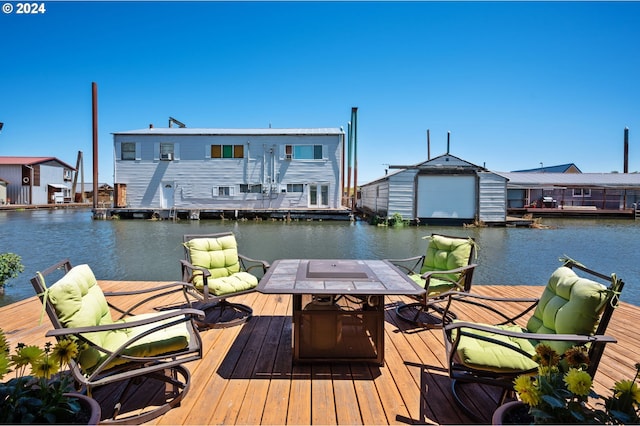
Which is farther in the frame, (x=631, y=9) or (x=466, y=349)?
(x=631, y=9)

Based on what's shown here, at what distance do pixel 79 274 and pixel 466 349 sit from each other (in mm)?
2629

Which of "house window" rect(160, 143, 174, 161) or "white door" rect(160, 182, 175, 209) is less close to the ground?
"house window" rect(160, 143, 174, 161)

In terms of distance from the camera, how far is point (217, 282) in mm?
3738

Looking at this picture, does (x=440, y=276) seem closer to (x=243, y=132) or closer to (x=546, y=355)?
(x=546, y=355)

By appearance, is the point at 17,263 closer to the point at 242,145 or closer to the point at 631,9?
the point at 631,9

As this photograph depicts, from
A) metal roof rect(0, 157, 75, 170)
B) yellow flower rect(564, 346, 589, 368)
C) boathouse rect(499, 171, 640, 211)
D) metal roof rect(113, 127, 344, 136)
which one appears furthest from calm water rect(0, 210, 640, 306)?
metal roof rect(0, 157, 75, 170)

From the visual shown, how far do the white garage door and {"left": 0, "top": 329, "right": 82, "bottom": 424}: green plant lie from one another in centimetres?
2003

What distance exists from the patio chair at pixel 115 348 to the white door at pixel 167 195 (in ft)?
70.8

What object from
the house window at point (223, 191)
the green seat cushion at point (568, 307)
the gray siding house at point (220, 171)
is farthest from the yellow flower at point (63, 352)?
the house window at point (223, 191)

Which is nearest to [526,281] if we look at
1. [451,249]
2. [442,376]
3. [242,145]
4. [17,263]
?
[451,249]

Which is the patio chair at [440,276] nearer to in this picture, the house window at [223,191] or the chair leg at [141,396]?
the chair leg at [141,396]

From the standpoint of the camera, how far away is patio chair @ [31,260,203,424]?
6.46 ft

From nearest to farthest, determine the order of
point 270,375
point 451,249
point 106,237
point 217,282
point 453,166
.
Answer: point 270,375 < point 217,282 < point 451,249 < point 106,237 < point 453,166

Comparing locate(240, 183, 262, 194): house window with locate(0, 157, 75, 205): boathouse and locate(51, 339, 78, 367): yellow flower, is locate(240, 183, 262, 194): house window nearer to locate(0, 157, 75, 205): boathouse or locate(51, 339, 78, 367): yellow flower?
locate(51, 339, 78, 367): yellow flower
